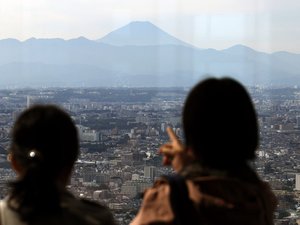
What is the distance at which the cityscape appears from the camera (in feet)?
8.70

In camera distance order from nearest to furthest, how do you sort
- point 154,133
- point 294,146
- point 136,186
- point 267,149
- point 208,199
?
1. point 208,199
2. point 136,186
3. point 154,133
4. point 267,149
5. point 294,146

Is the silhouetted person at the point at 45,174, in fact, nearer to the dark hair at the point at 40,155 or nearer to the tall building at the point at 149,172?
the dark hair at the point at 40,155

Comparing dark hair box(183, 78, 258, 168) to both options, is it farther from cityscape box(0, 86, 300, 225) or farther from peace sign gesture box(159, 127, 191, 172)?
cityscape box(0, 86, 300, 225)

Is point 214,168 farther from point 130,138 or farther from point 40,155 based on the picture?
point 130,138

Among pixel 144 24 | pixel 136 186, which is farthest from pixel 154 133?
pixel 144 24

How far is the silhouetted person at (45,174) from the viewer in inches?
56.6

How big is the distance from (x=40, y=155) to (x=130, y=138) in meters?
1.61

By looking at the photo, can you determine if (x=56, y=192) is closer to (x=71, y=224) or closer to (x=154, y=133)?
(x=71, y=224)

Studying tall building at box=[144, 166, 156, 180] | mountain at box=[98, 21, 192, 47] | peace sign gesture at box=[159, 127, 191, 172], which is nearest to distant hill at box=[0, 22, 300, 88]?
mountain at box=[98, 21, 192, 47]

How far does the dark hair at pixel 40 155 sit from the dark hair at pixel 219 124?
299mm

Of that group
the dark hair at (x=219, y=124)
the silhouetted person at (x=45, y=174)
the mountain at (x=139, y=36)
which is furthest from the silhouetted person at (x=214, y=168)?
the mountain at (x=139, y=36)

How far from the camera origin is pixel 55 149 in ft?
4.87

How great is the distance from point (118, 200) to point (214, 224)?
4.34 feet

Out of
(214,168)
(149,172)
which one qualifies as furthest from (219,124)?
(149,172)
